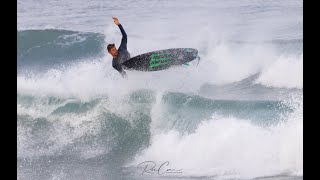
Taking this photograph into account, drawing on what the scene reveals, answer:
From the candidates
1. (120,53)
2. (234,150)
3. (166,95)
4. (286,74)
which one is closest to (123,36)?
(120,53)

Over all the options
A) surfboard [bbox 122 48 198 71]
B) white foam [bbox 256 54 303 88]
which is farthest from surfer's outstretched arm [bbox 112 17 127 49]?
white foam [bbox 256 54 303 88]

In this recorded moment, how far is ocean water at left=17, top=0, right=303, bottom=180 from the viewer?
315 inches

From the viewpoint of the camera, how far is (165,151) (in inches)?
316

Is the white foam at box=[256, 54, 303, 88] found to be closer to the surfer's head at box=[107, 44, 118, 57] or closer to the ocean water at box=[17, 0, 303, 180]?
the ocean water at box=[17, 0, 303, 180]

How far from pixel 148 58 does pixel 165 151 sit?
122 centimetres

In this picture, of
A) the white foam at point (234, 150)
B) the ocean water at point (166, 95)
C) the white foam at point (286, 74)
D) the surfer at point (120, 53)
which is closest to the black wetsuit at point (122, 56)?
the surfer at point (120, 53)

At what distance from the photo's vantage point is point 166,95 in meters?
8.20

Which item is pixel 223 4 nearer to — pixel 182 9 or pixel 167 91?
pixel 182 9

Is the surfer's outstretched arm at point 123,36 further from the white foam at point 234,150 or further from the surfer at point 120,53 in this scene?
the white foam at point 234,150

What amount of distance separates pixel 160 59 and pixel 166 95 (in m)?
0.49

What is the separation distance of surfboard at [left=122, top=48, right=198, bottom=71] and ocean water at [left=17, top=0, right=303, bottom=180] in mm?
84

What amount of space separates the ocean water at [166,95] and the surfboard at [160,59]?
0.28 feet

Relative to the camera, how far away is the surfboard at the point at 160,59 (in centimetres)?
807
